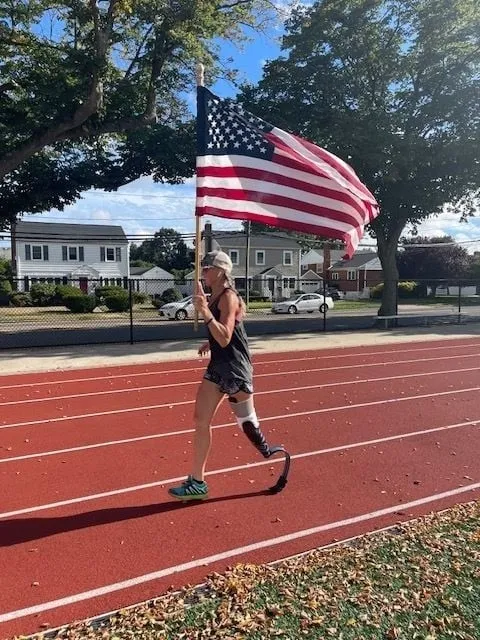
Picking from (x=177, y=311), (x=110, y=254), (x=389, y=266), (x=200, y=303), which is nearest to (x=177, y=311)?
(x=177, y=311)

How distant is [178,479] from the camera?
5488 millimetres

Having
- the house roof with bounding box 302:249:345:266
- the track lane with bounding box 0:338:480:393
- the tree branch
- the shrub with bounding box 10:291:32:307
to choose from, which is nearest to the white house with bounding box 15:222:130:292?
the shrub with bounding box 10:291:32:307

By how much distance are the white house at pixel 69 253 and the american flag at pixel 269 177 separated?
45265 millimetres

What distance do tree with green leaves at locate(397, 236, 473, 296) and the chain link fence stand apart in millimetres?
2203

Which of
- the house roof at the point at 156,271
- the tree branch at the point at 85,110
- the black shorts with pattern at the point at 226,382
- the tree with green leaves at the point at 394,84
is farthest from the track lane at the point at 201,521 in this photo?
the house roof at the point at 156,271

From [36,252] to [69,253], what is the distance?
9.40ft

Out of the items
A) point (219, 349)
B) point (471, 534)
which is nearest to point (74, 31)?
point (219, 349)

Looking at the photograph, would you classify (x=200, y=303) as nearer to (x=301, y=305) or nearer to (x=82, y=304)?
(x=82, y=304)

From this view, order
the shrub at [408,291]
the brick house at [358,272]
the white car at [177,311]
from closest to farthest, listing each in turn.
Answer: the white car at [177,311] → the shrub at [408,291] → the brick house at [358,272]

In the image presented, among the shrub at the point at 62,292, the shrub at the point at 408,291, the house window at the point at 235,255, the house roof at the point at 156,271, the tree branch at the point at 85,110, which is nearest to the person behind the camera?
the tree branch at the point at 85,110

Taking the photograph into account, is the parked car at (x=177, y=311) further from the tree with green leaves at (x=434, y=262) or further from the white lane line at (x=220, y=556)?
the tree with green leaves at (x=434, y=262)

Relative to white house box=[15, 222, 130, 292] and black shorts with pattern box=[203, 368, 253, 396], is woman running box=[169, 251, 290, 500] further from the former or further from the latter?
white house box=[15, 222, 130, 292]

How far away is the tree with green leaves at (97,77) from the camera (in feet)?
49.6

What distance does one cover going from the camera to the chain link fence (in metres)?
21.5
